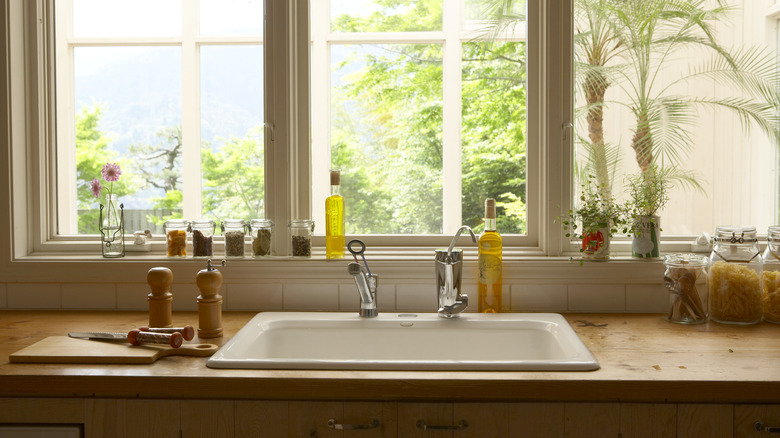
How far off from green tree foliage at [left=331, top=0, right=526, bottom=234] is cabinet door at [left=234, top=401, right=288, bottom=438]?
0.95 m

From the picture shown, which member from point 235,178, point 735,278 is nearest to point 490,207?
point 735,278

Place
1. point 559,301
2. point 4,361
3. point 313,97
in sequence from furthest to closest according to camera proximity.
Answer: point 313,97 < point 559,301 < point 4,361

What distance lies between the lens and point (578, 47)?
219cm

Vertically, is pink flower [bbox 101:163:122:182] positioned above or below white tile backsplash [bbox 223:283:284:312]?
above

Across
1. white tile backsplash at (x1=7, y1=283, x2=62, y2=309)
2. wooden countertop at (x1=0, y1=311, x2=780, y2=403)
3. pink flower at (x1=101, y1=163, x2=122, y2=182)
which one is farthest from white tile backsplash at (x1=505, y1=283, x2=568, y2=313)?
white tile backsplash at (x1=7, y1=283, x2=62, y2=309)

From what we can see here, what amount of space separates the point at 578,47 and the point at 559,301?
0.81 m

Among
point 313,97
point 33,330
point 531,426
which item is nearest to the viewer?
point 531,426

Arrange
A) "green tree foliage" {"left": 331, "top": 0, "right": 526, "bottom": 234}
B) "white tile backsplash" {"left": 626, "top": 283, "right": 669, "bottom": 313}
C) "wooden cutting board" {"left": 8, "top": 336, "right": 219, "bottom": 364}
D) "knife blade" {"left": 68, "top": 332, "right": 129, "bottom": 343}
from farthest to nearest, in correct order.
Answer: "green tree foliage" {"left": 331, "top": 0, "right": 526, "bottom": 234}
"white tile backsplash" {"left": 626, "top": 283, "right": 669, "bottom": 313}
"knife blade" {"left": 68, "top": 332, "right": 129, "bottom": 343}
"wooden cutting board" {"left": 8, "top": 336, "right": 219, "bottom": 364}

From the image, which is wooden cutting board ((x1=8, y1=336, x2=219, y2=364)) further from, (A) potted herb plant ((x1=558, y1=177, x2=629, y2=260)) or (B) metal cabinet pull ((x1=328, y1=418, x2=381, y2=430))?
(A) potted herb plant ((x1=558, y1=177, x2=629, y2=260))

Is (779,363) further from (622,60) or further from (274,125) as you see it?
(274,125)

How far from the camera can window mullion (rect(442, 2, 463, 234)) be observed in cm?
231

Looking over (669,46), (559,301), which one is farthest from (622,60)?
(559,301)

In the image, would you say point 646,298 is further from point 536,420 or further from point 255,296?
point 255,296

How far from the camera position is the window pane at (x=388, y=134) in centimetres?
231
